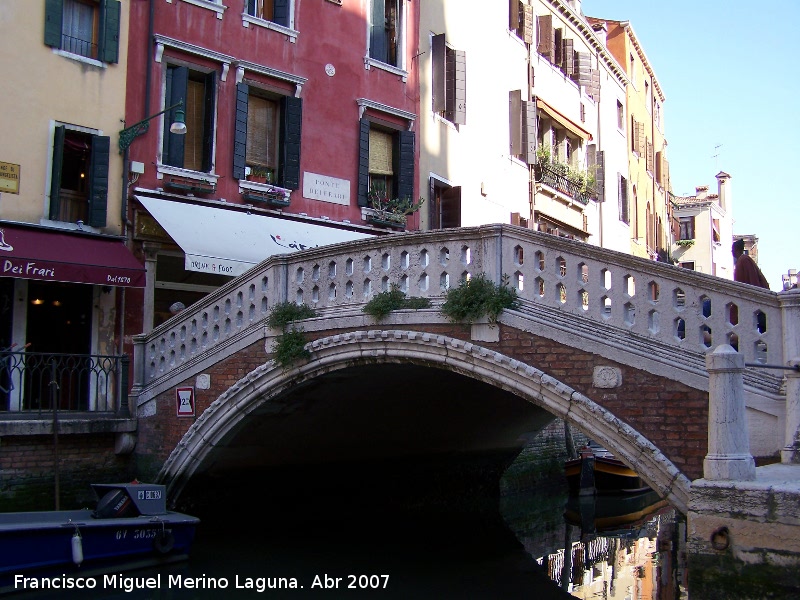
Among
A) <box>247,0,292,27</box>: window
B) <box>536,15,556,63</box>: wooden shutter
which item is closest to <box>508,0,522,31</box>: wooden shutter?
<box>536,15,556,63</box>: wooden shutter

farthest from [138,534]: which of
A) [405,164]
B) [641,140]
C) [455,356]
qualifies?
[641,140]

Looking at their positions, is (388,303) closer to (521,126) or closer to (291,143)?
(291,143)

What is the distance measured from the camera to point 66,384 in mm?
10680

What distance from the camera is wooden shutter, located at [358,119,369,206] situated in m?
13.6

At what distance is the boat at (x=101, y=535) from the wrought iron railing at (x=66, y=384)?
177 centimetres

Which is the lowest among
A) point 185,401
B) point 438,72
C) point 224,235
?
point 185,401

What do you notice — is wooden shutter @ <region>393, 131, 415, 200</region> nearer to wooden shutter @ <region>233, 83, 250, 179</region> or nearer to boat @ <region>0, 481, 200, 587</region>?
wooden shutter @ <region>233, 83, 250, 179</region>

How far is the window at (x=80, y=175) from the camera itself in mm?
10305

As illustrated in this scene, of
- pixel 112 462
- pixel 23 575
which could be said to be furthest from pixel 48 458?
pixel 23 575

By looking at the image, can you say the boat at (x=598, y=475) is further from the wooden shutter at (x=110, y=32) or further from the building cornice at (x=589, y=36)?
the wooden shutter at (x=110, y=32)

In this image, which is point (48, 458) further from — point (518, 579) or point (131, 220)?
point (518, 579)

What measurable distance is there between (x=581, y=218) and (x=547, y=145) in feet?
7.98

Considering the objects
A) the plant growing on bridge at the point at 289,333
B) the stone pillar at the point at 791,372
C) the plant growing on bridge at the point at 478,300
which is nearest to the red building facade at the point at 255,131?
the plant growing on bridge at the point at 289,333

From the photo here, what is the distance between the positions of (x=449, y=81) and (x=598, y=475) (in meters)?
7.48
